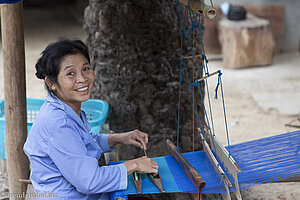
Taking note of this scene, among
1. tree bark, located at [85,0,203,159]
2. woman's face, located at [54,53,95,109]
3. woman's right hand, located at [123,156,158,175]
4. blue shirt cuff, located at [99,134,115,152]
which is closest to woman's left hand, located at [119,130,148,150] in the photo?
blue shirt cuff, located at [99,134,115,152]

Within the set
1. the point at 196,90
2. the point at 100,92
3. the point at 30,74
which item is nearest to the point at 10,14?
the point at 100,92

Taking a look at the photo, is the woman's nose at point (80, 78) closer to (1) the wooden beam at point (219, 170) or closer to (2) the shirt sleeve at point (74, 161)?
(2) the shirt sleeve at point (74, 161)

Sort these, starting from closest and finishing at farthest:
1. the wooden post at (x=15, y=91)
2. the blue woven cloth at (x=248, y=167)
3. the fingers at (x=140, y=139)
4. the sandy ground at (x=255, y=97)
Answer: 1. the blue woven cloth at (x=248, y=167)
2. the fingers at (x=140, y=139)
3. the wooden post at (x=15, y=91)
4. the sandy ground at (x=255, y=97)

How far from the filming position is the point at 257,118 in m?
5.41

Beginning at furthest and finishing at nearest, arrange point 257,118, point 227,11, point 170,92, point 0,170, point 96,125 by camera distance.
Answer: point 227,11 → point 257,118 → point 0,170 → point 170,92 → point 96,125

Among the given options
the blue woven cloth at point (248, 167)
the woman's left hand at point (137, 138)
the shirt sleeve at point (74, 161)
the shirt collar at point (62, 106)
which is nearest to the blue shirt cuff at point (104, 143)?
the woman's left hand at point (137, 138)

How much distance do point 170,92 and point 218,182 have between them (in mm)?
1438

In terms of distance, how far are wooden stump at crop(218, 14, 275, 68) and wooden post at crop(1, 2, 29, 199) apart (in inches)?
220

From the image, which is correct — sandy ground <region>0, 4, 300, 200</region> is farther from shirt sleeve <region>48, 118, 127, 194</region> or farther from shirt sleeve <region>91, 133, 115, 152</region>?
shirt sleeve <region>48, 118, 127, 194</region>

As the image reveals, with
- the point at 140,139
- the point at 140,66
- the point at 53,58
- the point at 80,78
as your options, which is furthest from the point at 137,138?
the point at 140,66

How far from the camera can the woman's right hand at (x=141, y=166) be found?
6.41 feet

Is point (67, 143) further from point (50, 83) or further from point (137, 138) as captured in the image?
point (137, 138)

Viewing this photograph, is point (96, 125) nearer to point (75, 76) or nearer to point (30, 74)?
point (75, 76)

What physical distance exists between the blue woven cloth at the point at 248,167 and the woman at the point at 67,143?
143mm
